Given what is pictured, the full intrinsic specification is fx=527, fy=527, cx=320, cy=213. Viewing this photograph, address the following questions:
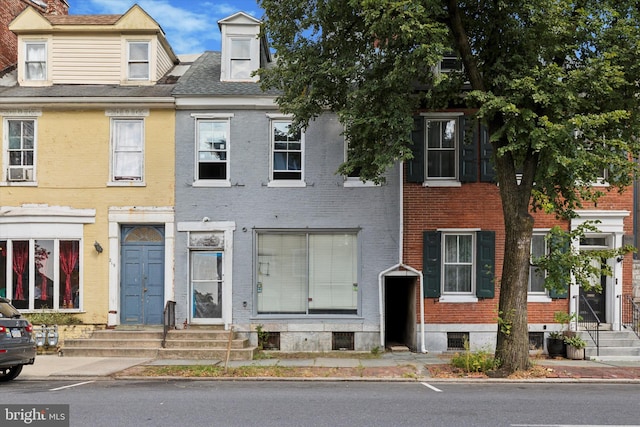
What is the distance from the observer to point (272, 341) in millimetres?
14859

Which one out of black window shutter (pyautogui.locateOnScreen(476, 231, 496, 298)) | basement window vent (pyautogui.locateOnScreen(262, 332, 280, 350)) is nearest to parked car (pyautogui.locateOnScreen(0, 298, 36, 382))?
basement window vent (pyautogui.locateOnScreen(262, 332, 280, 350))

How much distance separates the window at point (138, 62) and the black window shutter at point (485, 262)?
1104 centimetres

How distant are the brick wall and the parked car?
946 centimetres

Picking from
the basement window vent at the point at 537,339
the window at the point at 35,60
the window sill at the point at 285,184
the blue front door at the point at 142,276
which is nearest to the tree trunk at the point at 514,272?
the basement window vent at the point at 537,339

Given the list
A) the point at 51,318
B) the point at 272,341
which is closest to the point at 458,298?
the point at 272,341

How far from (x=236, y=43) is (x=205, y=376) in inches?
380

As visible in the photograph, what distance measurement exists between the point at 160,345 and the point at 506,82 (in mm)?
10755

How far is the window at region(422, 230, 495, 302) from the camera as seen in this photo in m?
14.8

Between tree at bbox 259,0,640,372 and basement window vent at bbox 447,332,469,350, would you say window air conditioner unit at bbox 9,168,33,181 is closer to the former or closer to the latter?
tree at bbox 259,0,640,372

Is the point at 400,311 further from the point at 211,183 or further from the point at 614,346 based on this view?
the point at 211,183

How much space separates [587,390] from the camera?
10.2m

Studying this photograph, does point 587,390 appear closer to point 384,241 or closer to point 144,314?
point 384,241

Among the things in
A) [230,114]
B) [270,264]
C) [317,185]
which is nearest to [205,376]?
[270,264]

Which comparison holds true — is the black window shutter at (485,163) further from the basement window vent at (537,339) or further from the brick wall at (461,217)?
the basement window vent at (537,339)
